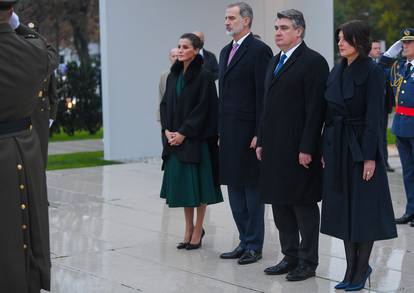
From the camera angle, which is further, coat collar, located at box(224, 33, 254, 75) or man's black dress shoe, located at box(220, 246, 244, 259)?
man's black dress shoe, located at box(220, 246, 244, 259)

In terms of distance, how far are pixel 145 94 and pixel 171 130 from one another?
24.6ft

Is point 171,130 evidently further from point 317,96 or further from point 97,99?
point 97,99

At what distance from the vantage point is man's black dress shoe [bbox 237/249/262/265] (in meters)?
6.90

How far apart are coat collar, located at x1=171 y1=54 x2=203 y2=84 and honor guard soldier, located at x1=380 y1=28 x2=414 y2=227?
243cm

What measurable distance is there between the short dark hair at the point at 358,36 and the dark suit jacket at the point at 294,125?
1.34 ft

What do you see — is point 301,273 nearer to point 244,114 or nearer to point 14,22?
point 244,114

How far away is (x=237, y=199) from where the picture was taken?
7.14 m

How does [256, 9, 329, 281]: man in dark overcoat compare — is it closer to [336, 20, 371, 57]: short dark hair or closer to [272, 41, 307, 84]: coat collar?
[272, 41, 307, 84]: coat collar

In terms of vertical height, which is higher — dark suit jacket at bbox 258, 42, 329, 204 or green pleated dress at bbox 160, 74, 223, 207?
dark suit jacket at bbox 258, 42, 329, 204

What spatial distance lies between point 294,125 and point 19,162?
8.31 ft

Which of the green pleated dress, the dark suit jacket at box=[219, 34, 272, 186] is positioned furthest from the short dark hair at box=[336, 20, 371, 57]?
the green pleated dress

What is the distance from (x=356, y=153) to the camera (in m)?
5.80

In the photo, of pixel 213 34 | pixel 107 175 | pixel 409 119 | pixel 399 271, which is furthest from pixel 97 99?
pixel 399 271

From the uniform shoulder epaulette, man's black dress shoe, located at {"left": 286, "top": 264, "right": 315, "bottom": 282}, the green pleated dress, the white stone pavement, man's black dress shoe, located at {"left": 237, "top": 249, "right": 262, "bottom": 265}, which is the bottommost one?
the white stone pavement
